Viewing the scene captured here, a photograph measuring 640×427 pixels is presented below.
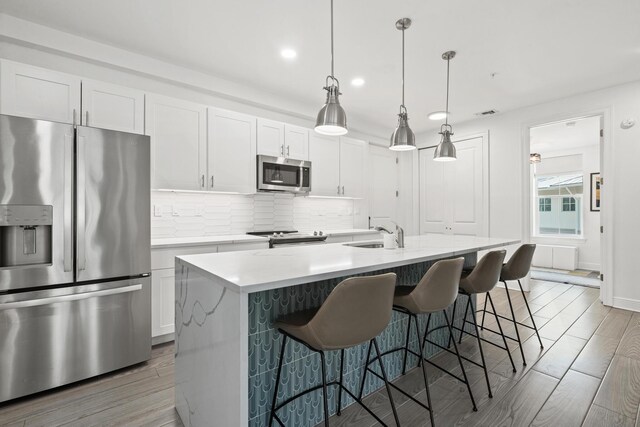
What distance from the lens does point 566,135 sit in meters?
5.74

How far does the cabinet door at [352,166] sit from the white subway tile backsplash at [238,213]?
0.97 feet

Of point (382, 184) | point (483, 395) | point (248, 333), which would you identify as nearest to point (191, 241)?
point (248, 333)

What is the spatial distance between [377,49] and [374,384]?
9.17 feet

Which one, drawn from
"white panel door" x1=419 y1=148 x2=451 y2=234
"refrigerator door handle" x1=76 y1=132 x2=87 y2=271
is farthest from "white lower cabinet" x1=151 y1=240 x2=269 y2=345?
"white panel door" x1=419 y1=148 x2=451 y2=234

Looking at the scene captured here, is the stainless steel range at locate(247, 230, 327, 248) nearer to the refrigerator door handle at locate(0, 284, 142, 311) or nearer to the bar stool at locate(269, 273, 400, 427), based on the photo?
the refrigerator door handle at locate(0, 284, 142, 311)

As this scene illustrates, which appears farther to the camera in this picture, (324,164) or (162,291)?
(324,164)

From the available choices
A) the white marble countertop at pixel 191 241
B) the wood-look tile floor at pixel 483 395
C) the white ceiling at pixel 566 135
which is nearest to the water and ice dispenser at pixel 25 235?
the white marble countertop at pixel 191 241

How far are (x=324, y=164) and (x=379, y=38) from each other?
6.30 ft

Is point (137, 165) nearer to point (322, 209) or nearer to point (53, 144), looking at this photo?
point (53, 144)

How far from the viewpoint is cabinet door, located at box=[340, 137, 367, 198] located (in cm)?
463

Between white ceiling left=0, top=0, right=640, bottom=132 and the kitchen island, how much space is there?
185 cm

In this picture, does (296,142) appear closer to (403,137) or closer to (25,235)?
(403,137)

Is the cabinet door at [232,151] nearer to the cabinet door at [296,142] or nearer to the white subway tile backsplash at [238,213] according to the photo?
the white subway tile backsplash at [238,213]

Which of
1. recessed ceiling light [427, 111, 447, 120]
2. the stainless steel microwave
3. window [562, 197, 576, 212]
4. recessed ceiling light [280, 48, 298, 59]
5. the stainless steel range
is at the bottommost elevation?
the stainless steel range
